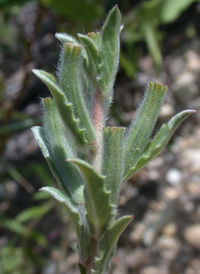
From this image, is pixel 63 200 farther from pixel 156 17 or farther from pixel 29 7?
pixel 29 7

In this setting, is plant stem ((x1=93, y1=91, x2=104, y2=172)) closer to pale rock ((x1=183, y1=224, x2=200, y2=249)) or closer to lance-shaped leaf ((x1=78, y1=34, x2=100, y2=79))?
lance-shaped leaf ((x1=78, y1=34, x2=100, y2=79))

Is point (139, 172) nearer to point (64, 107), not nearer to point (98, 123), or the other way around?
point (98, 123)

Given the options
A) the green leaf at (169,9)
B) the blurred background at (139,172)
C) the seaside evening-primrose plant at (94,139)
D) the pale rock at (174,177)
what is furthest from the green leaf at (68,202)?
the green leaf at (169,9)

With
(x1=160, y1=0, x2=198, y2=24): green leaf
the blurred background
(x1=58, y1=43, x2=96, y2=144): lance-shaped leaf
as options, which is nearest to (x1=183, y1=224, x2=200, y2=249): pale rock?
the blurred background

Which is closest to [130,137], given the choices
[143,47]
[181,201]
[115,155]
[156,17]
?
[115,155]

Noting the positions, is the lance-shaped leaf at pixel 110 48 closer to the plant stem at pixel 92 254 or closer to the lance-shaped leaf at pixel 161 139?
the lance-shaped leaf at pixel 161 139

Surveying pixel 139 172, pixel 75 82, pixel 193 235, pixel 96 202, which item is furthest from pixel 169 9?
pixel 96 202

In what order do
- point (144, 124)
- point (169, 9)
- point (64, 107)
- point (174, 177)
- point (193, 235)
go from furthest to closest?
1. point (169, 9)
2. point (174, 177)
3. point (193, 235)
4. point (144, 124)
5. point (64, 107)
